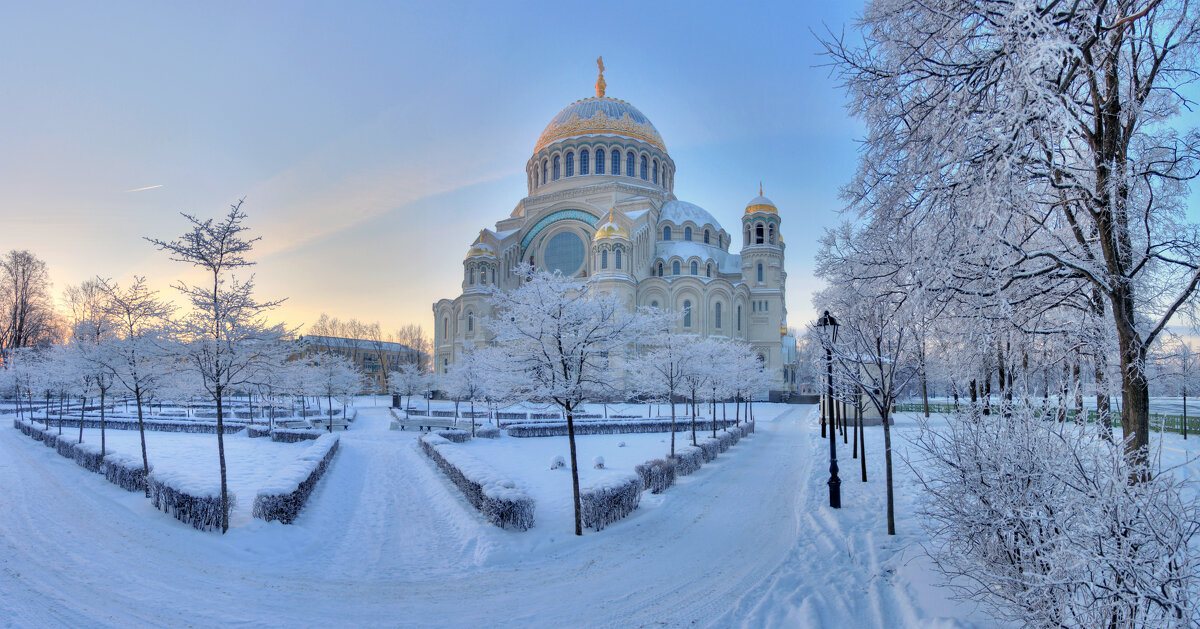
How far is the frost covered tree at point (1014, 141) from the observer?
4.93 metres

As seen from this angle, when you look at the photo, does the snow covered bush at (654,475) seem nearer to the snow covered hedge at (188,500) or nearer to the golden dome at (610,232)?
the snow covered hedge at (188,500)

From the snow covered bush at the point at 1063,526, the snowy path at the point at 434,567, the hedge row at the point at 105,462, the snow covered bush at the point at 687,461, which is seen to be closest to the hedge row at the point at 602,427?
the snow covered bush at the point at 687,461

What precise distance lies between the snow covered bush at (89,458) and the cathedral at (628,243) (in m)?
32.2

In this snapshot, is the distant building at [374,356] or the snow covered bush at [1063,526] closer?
the snow covered bush at [1063,526]

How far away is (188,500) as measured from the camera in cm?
996

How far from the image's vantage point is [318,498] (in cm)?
1262

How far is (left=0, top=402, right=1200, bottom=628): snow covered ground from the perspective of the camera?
6.36m

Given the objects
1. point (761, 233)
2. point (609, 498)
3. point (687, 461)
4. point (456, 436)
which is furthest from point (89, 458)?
point (761, 233)

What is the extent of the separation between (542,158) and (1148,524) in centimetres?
5903

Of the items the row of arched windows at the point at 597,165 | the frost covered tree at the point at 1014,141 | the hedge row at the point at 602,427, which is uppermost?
the row of arched windows at the point at 597,165

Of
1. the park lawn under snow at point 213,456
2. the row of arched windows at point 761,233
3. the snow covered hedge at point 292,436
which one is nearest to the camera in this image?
the park lawn under snow at point 213,456

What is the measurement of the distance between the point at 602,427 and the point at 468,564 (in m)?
18.5

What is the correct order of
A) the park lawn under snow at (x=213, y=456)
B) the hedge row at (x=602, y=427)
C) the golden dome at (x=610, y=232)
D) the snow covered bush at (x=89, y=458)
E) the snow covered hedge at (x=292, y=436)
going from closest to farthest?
the park lawn under snow at (x=213, y=456), the snow covered bush at (x=89, y=458), the snow covered hedge at (x=292, y=436), the hedge row at (x=602, y=427), the golden dome at (x=610, y=232)

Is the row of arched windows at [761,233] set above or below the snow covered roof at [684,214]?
below
